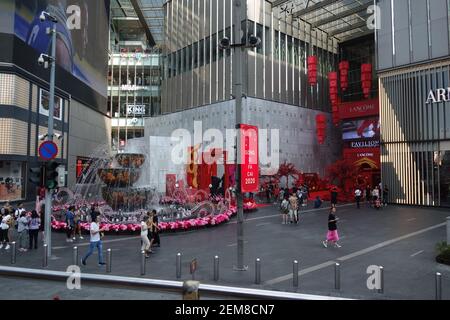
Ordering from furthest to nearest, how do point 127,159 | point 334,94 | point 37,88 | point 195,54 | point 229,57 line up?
1. point 195,54
2. point 334,94
3. point 229,57
4. point 37,88
5. point 127,159

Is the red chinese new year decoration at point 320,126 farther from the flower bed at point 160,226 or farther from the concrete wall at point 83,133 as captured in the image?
the concrete wall at point 83,133

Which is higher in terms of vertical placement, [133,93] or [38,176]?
[133,93]

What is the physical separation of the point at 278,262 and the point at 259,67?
28036mm

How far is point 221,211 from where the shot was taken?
71.6 feet

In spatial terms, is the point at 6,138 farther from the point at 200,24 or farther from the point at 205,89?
the point at 200,24

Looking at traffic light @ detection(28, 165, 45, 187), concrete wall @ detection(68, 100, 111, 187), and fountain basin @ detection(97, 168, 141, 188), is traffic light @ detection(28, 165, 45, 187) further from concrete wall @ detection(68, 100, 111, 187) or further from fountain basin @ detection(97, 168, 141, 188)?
concrete wall @ detection(68, 100, 111, 187)

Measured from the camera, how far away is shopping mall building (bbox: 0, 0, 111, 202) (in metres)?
29.4

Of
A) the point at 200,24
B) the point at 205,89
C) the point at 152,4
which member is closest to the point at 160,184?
the point at 205,89

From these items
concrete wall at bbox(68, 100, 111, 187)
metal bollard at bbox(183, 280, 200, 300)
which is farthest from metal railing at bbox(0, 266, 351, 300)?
concrete wall at bbox(68, 100, 111, 187)

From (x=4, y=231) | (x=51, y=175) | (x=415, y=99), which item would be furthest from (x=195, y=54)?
(x=51, y=175)

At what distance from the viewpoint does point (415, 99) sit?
29906 mm

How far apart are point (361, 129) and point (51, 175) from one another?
1461 inches

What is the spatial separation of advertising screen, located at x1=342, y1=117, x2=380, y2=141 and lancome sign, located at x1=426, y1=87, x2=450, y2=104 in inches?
471

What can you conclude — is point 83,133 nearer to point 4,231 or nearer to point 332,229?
point 4,231
